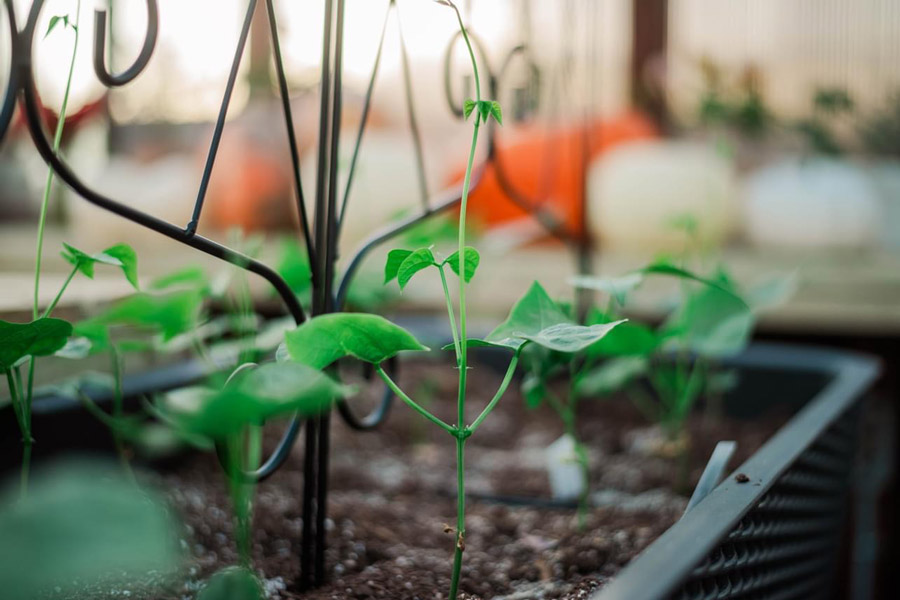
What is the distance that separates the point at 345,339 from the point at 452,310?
0.25ft

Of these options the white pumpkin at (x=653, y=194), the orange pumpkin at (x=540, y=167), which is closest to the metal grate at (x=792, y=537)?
the white pumpkin at (x=653, y=194)

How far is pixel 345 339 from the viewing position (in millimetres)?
274

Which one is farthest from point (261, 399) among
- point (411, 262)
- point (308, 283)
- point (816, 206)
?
point (816, 206)

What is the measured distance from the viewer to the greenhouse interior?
294 mm

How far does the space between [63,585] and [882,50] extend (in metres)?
1.24

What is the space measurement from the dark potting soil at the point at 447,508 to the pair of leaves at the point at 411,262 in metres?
0.15

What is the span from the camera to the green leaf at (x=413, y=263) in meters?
0.29

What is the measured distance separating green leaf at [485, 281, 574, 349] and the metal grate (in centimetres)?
10

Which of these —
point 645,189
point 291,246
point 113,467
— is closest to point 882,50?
point 645,189

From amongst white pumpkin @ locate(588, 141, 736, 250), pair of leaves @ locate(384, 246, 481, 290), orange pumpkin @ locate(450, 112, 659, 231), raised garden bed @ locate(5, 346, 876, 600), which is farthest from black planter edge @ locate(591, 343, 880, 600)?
orange pumpkin @ locate(450, 112, 659, 231)

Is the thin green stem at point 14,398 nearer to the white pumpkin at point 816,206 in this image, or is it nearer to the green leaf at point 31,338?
the green leaf at point 31,338

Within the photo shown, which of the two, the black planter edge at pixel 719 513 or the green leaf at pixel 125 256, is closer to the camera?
the black planter edge at pixel 719 513

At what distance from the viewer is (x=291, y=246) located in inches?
22.0

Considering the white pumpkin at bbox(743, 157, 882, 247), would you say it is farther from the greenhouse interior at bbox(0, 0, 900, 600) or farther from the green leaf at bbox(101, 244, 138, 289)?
the green leaf at bbox(101, 244, 138, 289)
